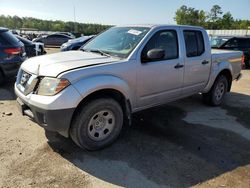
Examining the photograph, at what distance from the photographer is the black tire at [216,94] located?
6.36 m

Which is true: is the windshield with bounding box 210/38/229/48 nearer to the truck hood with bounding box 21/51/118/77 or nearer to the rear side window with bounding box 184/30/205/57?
the rear side window with bounding box 184/30/205/57

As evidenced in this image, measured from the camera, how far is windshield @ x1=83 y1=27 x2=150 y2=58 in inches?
175

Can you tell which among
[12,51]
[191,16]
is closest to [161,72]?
[12,51]

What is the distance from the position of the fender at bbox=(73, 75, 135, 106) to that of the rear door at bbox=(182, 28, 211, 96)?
1.63 m

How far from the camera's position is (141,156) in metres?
3.91

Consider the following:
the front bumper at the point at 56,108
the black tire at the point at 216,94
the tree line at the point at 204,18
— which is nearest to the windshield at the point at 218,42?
the black tire at the point at 216,94

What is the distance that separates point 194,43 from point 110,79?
2.43 meters

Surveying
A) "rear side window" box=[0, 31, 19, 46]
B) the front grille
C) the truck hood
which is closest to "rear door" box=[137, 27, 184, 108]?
the truck hood

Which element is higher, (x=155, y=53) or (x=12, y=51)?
(x=155, y=53)

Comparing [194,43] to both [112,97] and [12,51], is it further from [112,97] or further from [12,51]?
[12,51]

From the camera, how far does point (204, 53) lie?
570cm

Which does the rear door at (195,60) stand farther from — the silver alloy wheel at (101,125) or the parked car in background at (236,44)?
the parked car in background at (236,44)

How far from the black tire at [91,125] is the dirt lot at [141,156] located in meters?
0.15

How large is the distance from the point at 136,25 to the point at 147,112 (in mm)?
1903
